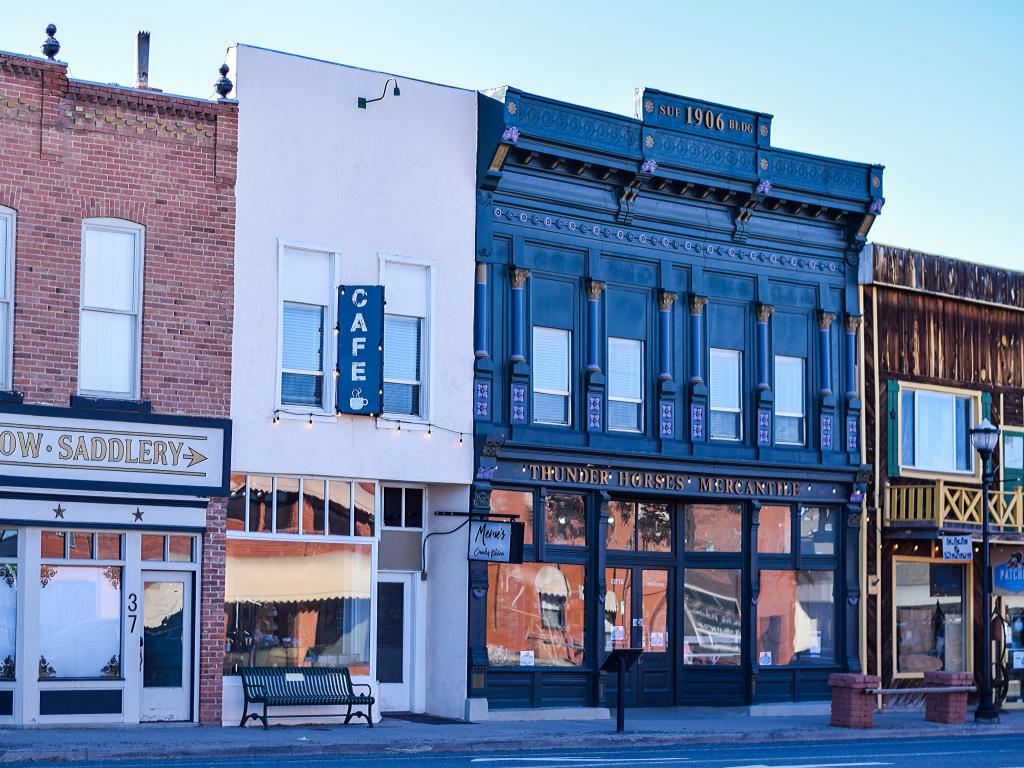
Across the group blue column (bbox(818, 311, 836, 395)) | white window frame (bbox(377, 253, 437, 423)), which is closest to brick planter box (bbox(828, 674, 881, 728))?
blue column (bbox(818, 311, 836, 395))

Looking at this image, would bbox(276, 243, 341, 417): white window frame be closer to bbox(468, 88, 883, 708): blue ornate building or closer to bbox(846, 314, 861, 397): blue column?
bbox(468, 88, 883, 708): blue ornate building

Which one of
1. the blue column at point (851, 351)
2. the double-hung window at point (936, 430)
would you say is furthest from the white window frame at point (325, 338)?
the double-hung window at point (936, 430)

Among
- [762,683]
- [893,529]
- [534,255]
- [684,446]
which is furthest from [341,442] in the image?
[893,529]

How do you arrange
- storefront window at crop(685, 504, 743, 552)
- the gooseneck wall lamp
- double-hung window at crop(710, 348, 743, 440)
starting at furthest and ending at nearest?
double-hung window at crop(710, 348, 743, 440), storefront window at crop(685, 504, 743, 552), the gooseneck wall lamp

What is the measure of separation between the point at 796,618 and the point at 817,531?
162 centimetres

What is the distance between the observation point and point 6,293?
2208cm

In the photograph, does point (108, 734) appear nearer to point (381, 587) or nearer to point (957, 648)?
point (381, 587)

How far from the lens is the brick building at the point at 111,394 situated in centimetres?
2200

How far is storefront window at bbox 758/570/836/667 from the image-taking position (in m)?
29.5

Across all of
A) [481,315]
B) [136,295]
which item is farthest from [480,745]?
[136,295]

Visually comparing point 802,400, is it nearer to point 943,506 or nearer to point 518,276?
→ point 943,506

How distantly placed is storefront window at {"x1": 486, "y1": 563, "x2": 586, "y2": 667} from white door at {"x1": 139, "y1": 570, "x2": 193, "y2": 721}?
16.4ft

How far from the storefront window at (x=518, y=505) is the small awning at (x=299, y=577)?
2314 millimetres

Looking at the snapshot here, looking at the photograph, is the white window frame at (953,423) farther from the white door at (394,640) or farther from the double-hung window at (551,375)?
the white door at (394,640)
